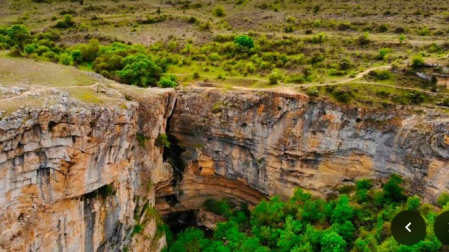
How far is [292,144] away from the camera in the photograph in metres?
30.4

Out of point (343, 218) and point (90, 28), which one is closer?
point (343, 218)

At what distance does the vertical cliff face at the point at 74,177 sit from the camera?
18234 mm

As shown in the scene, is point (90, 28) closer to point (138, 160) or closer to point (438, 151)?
Result: point (138, 160)

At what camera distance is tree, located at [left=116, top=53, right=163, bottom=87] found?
33719mm

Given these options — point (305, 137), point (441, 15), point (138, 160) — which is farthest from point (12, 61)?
point (441, 15)

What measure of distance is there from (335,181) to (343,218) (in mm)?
4067

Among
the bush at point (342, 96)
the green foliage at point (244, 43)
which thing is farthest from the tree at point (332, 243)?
the green foliage at point (244, 43)

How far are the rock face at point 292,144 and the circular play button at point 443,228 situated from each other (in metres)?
6.00

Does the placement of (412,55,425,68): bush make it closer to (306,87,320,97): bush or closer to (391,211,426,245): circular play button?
(306,87,320,97): bush

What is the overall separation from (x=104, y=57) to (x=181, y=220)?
56.2 feet

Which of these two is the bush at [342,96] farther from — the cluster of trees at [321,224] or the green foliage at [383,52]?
the green foliage at [383,52]

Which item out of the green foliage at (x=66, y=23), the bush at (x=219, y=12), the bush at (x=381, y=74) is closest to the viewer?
the bush at (x=381, y=74)

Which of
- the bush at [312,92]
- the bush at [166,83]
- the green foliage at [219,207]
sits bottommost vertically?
the green foliage at [219,207]

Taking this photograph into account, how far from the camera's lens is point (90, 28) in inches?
1946
